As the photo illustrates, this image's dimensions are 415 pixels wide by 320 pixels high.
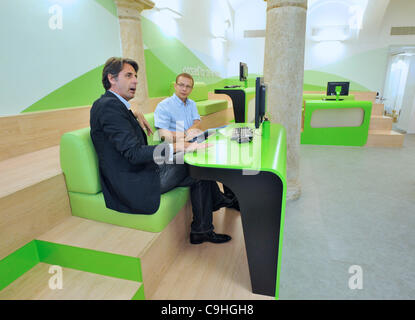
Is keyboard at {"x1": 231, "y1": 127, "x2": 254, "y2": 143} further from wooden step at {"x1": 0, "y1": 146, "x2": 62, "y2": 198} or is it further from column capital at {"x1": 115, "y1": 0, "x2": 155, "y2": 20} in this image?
column capital at {"x1": 115, "y1": 0, "x2": 155, "y2": 20}

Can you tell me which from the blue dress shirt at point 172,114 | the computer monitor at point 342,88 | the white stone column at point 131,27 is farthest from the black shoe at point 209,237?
the computer monitor at point 342,88

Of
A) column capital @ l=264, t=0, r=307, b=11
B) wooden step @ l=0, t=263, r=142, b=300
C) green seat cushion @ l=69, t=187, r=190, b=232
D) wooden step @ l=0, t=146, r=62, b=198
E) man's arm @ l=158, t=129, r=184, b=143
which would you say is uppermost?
column capital @ l=264, t=0, r=307, b=11

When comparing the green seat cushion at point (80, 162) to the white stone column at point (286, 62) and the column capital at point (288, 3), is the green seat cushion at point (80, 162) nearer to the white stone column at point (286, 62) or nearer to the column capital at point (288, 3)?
the white stone column at point (286, 62)

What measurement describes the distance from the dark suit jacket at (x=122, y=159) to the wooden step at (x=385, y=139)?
16.4ft

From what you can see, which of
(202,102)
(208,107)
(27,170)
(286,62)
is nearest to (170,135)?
(27,170)

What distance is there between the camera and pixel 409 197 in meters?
2.89

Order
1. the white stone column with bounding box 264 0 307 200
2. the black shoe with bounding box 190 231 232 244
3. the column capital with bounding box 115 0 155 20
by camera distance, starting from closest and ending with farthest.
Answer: the black shoe with bounding box 190 231 232 244
the white stone column with bounding box 264 0 307 200
the column capital with bounding box 115 0 155 20

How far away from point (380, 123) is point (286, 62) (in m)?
3.81

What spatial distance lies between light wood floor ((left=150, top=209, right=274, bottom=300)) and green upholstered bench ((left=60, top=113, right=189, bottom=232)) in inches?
13.8

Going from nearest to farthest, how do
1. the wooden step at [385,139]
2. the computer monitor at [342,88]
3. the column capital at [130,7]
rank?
the column capital at [130,7] → the wooden step at [385,139] → the computer monitor at [342,88]

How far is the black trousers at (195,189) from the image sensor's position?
72.9 inches

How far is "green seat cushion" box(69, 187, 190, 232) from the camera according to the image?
5.41ft

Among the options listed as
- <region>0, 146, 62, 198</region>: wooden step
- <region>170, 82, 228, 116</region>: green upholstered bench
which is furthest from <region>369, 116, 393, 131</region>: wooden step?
<region>0, 146, 62, 198</region>: wooden step
